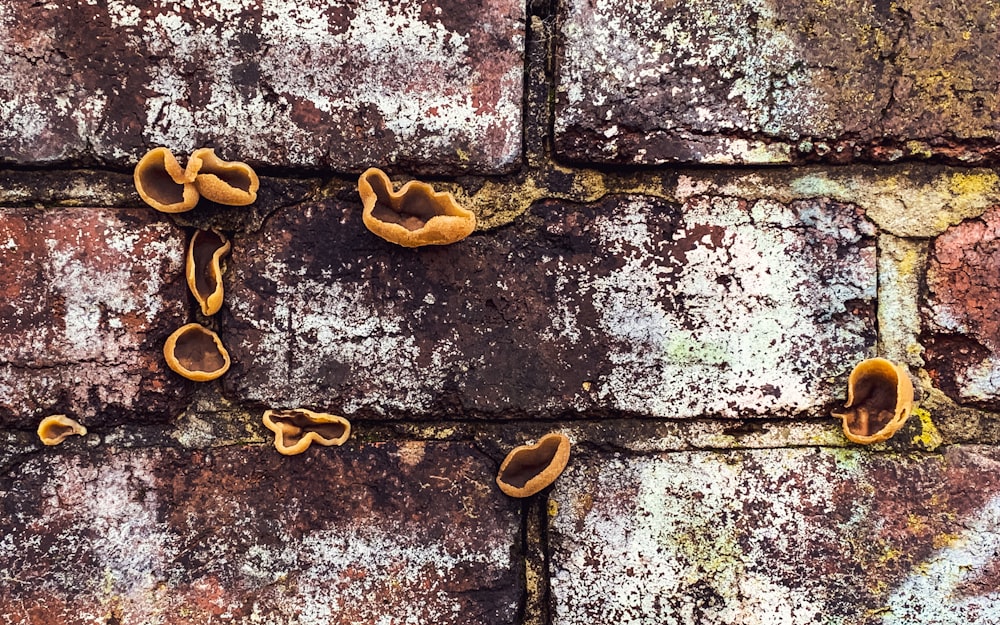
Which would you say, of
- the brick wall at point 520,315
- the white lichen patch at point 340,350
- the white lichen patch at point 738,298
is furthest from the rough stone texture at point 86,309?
the white lichen patch at point 738,298

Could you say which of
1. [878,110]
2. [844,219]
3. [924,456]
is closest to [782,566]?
[924,456]

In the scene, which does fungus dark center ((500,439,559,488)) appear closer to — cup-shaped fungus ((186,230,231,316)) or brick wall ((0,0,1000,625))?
brick wall ((0,0,1000,625))

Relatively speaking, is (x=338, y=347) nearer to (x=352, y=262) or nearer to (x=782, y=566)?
(x=352, y=262)

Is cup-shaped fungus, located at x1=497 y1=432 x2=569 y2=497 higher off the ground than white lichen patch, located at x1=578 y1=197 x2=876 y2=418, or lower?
lower

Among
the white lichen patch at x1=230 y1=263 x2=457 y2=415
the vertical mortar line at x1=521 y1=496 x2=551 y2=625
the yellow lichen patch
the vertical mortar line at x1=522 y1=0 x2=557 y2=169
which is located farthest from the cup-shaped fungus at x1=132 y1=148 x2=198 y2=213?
the yellow lichen patch

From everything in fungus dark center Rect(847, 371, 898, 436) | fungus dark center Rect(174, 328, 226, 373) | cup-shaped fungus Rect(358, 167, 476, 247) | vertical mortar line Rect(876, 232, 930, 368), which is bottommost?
fungus dark center Rect(847, 371, 898, 436)

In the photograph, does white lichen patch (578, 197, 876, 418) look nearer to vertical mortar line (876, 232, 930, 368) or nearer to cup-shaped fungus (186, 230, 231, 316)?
vertical mortar line (876, 232, 930, 368)
